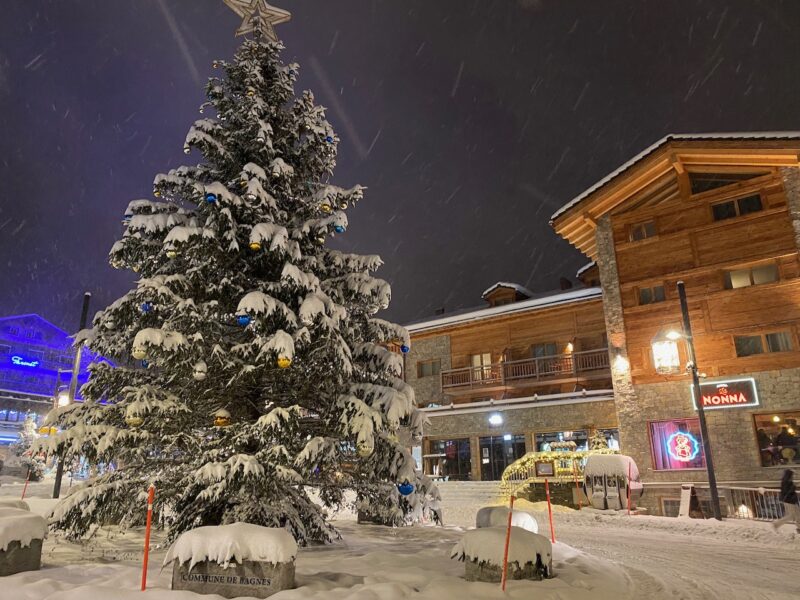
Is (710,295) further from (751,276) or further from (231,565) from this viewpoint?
(231,565)

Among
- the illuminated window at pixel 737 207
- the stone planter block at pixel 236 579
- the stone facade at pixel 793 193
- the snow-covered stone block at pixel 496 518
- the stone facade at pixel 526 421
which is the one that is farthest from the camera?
the stone facade at pixel 526 421

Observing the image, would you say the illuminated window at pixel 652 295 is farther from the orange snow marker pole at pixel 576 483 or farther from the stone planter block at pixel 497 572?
the stone planter block at pixel 497 572

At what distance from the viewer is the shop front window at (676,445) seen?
20266mm

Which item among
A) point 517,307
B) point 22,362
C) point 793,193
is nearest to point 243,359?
point 793,193

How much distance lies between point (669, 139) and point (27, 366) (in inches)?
2091

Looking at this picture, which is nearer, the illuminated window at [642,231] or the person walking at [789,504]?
the person walking at [789,504]

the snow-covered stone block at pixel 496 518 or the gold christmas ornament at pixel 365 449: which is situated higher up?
the gold christmas ornament at pixel 365 449

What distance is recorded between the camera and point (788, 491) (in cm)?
1332

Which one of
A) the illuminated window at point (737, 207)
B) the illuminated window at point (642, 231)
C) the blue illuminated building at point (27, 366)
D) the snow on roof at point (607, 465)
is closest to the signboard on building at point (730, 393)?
the snow on roof at point (607, 465)

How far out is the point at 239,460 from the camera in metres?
7.79

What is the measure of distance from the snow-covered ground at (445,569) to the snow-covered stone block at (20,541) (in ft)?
0.80

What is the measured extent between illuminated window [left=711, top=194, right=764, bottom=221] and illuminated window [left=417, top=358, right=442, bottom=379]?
15.9 meters

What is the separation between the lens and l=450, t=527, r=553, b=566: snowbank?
7059 mm

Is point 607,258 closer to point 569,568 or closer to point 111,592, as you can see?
point 569,568
